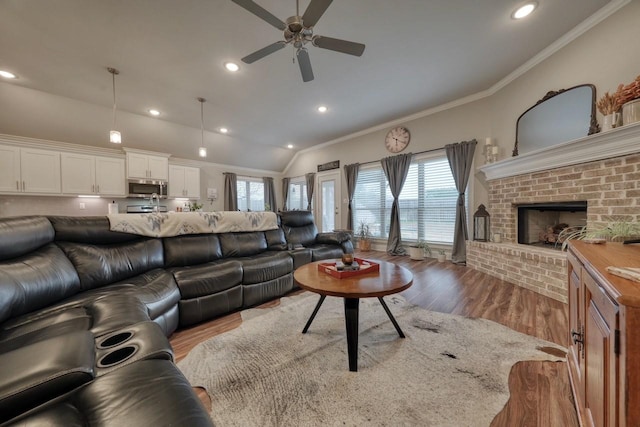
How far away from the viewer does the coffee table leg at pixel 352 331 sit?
1.47 m

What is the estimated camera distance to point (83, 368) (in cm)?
74

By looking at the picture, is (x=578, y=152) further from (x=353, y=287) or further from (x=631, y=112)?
(x=353, y=287)

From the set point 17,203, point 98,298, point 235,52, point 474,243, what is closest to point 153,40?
point 235,52

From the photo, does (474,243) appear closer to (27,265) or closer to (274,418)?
(274,418)

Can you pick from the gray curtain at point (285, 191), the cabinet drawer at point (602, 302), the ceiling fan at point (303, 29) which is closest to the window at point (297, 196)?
the gray curtain at point (285, 191)

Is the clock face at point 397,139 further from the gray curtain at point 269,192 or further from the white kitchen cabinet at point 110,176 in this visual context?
the white kitchen cabinet at point 110,176

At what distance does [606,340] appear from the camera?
70cm

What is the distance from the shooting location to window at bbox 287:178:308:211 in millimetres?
7676

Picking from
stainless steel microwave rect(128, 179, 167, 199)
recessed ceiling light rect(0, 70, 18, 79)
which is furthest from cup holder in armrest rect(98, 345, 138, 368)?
stainless steel microwave rect(128, 179, 167, 199)

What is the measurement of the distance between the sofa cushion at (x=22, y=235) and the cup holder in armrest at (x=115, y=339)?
1.09 metres

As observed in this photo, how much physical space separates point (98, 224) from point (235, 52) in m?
2.39

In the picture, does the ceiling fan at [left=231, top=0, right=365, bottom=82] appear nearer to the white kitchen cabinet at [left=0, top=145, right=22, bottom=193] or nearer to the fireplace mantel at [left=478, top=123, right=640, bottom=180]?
the fireplace mantel at [left=478, top=123, right=640, bottom=180]

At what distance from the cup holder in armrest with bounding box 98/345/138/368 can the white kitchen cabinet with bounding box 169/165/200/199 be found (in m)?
5.62

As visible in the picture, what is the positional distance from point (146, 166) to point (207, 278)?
4564mm
